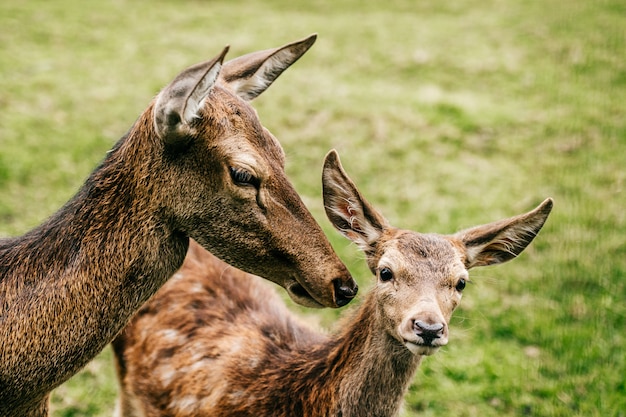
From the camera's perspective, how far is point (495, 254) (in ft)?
13.5

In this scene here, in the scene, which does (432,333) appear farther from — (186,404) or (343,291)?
(186,404)

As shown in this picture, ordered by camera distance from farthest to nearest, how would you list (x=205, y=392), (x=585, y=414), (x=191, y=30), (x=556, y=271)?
(x=191, y=30)
(x=556, y=271)
(x=585, y=414)
(x=205, y=392)

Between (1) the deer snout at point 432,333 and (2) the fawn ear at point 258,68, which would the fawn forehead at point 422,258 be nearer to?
(1) the deer snout at point 432,333

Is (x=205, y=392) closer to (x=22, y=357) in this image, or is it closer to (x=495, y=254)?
(x=22, y=357)

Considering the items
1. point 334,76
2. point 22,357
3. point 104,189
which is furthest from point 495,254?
point 334,76

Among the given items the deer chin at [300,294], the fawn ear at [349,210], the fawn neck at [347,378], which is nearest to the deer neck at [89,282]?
the deer chin at [300,294]

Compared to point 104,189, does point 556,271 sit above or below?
below

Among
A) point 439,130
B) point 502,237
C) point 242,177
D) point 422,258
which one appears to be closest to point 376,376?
point 422,258

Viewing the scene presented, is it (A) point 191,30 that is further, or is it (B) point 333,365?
(A) point 191,30

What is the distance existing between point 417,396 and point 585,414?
1.25 metres

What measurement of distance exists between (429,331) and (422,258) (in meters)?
0.57

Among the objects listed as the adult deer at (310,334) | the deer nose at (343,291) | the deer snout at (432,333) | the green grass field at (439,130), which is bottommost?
the green grass field at (439,130)

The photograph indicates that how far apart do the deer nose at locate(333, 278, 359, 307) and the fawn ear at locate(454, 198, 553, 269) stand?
3.27 ft

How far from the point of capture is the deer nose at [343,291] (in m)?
3.27
